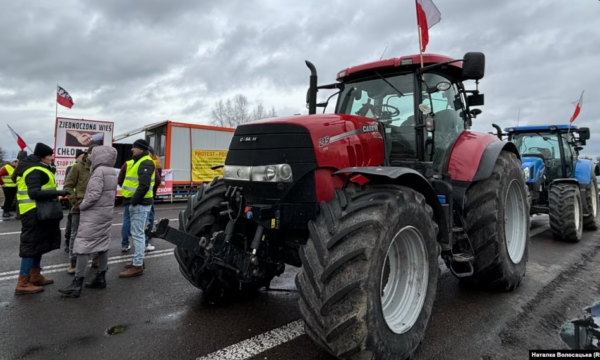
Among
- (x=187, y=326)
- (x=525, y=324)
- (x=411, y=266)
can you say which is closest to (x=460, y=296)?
(x=525, y=324)

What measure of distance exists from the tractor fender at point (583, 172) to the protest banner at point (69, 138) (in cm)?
1339

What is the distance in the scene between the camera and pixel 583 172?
340 inches

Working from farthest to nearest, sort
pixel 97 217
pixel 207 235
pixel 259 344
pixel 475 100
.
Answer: pixel 475 100 → pixel 97 217 → pixel 207 235 → pixel 259 344

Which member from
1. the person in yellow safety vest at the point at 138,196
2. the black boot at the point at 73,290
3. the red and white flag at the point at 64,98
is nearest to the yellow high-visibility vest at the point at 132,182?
the person in yellow safety vest at the point at 138,196

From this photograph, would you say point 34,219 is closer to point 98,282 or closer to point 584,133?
point 98,282

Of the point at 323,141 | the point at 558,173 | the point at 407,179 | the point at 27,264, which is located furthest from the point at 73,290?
the point at 558,173

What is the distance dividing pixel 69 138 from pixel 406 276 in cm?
1337

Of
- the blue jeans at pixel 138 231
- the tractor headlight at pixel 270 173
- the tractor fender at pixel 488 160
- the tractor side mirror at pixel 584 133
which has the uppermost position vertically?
the tractor side mirror at pixel 584 133

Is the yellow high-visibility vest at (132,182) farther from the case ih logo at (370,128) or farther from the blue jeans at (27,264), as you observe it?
the case ih logo at (370,128)

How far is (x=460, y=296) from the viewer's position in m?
4.21

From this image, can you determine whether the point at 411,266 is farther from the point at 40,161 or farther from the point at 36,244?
the point at 40,161

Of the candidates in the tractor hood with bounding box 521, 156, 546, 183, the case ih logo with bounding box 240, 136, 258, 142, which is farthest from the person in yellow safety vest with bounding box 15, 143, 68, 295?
the tractor hood with bounding box 521, 156, 546, 183

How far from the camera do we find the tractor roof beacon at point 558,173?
7309 mm

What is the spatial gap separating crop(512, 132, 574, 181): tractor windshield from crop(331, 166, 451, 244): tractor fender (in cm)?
669
